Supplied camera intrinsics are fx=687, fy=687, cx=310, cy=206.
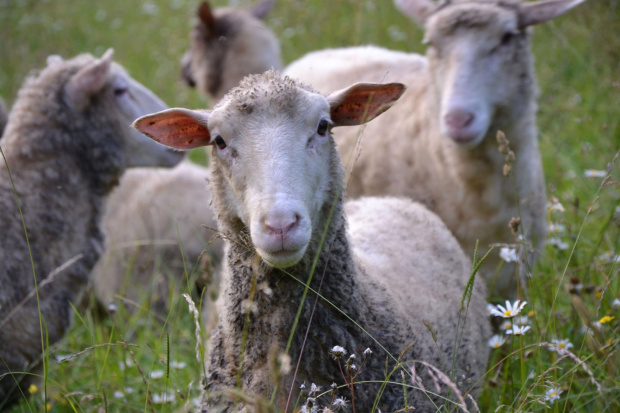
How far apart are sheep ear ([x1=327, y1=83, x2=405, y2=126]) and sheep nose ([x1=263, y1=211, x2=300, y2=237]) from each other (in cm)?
58

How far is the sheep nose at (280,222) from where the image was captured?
206 centimetres

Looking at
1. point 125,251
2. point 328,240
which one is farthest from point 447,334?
point 125,251

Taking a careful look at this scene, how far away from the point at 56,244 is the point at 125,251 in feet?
5.06

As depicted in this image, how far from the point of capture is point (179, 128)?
8.66 feet

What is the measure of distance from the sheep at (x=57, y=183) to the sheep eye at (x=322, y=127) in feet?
5.01

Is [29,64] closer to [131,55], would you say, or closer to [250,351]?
[131,55]

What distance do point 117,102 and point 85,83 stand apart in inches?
9.0

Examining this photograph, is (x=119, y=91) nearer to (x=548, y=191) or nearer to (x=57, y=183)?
(x=57, y=183)

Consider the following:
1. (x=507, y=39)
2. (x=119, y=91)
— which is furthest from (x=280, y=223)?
(x=507, y=39)

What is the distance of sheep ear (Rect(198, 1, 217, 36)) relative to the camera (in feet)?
20.1

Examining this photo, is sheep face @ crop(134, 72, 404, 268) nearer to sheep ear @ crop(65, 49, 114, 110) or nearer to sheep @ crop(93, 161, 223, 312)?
sheep ear @ crop(65, 49, 114, 110)

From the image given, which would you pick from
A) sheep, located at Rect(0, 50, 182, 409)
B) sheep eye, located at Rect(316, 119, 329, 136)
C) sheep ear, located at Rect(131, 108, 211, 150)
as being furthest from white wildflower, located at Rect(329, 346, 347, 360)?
sheep, located at Rect(0, 50, 182, 409)

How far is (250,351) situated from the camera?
Result: 7.80ft

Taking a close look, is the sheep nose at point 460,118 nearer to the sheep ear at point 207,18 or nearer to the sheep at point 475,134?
the sheep at point 475,134
